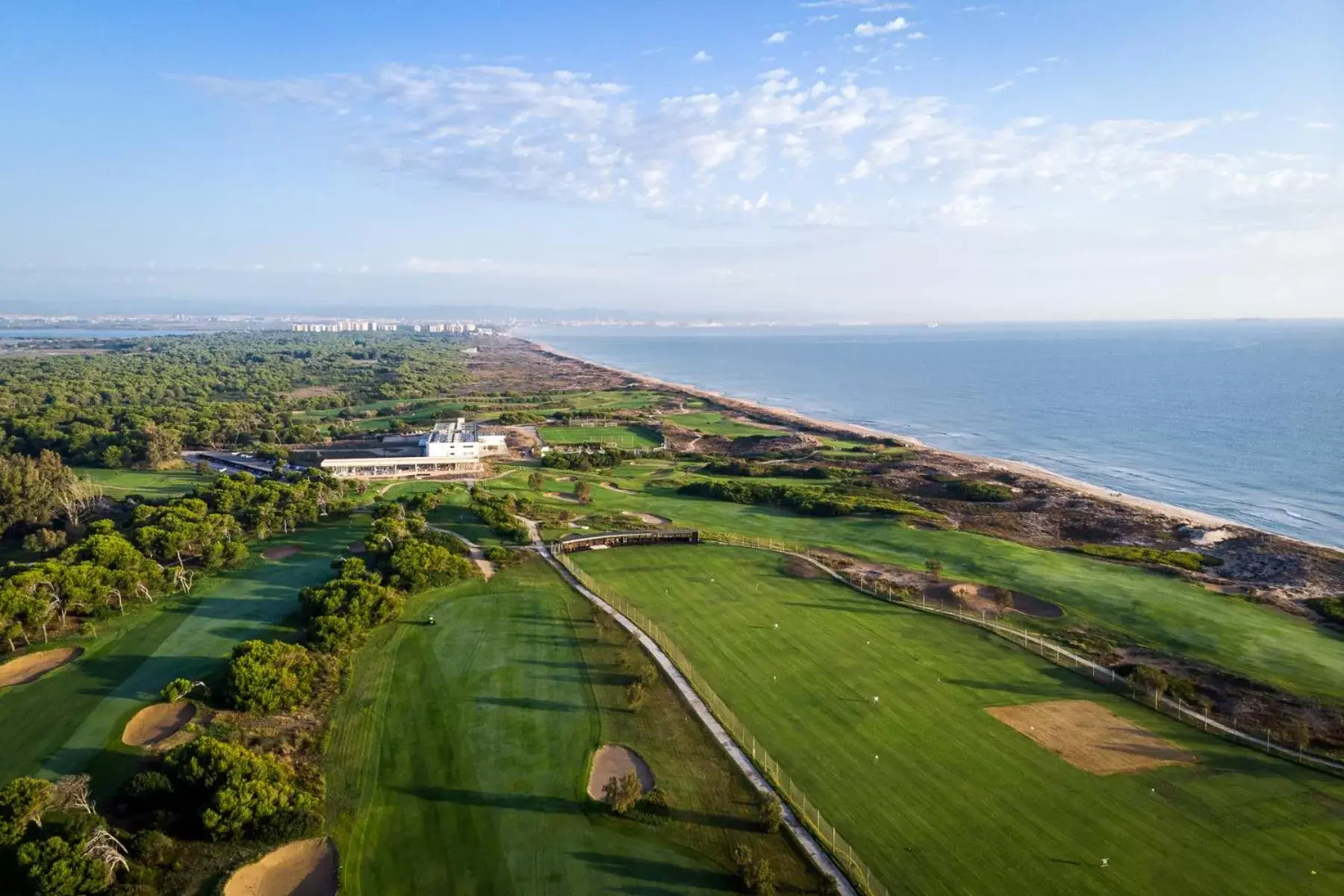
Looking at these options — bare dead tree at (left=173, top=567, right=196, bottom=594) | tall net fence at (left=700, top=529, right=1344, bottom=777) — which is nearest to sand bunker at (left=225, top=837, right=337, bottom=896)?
bare dead tree at (left=173, top=567, right=196, bottom=594)

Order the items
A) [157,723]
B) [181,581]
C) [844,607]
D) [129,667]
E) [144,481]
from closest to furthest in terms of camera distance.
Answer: [157,723] < [129,667] < [844,607] < [181,581] < [144,481]

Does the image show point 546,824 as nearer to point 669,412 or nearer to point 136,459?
point 136,459

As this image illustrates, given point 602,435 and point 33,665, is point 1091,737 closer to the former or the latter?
point 33,665

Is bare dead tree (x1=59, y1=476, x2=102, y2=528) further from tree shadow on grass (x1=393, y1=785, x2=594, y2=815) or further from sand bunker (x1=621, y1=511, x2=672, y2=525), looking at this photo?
tree shadow on grass (x1=393, y1=785, x2=594, y2=815)

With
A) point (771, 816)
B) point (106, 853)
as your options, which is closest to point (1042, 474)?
point (771, 816)

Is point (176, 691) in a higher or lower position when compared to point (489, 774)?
higher

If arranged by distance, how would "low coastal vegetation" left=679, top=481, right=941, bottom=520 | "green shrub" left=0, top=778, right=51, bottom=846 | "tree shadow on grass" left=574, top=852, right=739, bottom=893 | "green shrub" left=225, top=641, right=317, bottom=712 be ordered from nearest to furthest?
1. "tree shadow on grass" left=574, top=852, right=739, bottom=893
2. "green shrub" left=0, top=778, right=51, bottom=846
3. "green shrub" left=225, top=641, right=317, bottom=712
4. "low coastal vegetation" left=679, top=481, right=941, bottom=520
